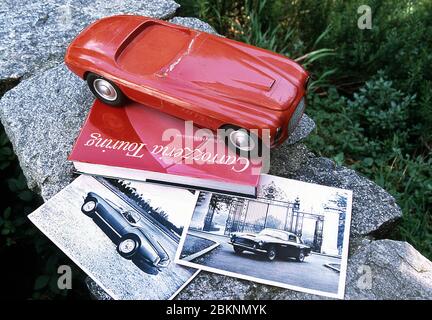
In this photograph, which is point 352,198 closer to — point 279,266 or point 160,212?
point 279,266

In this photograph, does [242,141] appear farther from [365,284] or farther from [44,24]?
[44,24]

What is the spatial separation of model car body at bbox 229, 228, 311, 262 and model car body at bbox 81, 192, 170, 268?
0.20m

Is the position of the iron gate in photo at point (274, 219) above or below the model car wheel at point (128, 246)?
above

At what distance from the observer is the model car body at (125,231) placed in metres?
1.37

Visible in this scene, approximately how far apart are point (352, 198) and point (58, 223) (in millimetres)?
818

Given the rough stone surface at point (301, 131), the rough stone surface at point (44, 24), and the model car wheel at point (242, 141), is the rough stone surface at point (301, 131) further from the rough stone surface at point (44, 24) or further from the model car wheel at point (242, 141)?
the rough stone surface at point (44, 24)

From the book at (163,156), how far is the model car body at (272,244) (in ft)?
0.41

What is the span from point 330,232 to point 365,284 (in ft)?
0.54

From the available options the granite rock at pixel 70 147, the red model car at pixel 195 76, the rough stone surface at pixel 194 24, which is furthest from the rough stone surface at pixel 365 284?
the rough stone surface at pixel 194 24

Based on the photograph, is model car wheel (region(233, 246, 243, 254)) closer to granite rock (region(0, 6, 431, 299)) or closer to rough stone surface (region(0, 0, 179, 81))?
granite rock (region(0, 6, 431, 299))

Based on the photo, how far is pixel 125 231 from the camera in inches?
55.9

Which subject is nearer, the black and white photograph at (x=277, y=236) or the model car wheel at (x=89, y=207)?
the black and white photograph at (x=277, y=236)
